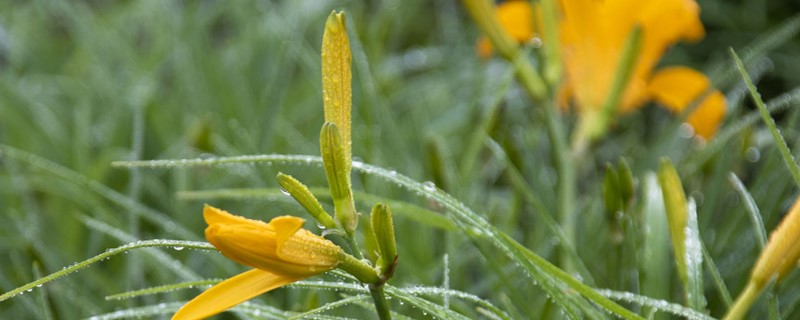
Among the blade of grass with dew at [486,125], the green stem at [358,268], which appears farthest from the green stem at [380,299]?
the blade of grass with dew at [486,125]

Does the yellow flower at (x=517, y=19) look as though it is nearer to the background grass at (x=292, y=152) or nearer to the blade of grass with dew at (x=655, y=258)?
the background grass at (x=292, y=152)

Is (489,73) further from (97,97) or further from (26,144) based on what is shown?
(26,144)

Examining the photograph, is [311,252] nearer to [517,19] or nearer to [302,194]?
[302,194]

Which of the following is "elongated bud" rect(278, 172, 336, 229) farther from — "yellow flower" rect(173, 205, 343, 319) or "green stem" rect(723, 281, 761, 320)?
"green stem" rect(723, 281, 761, 320)

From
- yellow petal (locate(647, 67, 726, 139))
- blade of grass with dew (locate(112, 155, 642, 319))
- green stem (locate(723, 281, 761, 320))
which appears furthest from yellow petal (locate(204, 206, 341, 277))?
yellow petal (locate(647, 67, 726, 139))

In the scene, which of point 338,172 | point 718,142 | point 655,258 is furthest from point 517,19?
point 338,172

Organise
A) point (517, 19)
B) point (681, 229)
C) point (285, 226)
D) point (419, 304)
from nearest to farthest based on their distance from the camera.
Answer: point (285, 226)
point (419, 304)
point (681, 229)
point (517, 19)

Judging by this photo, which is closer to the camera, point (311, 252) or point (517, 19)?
point (311, 252)
